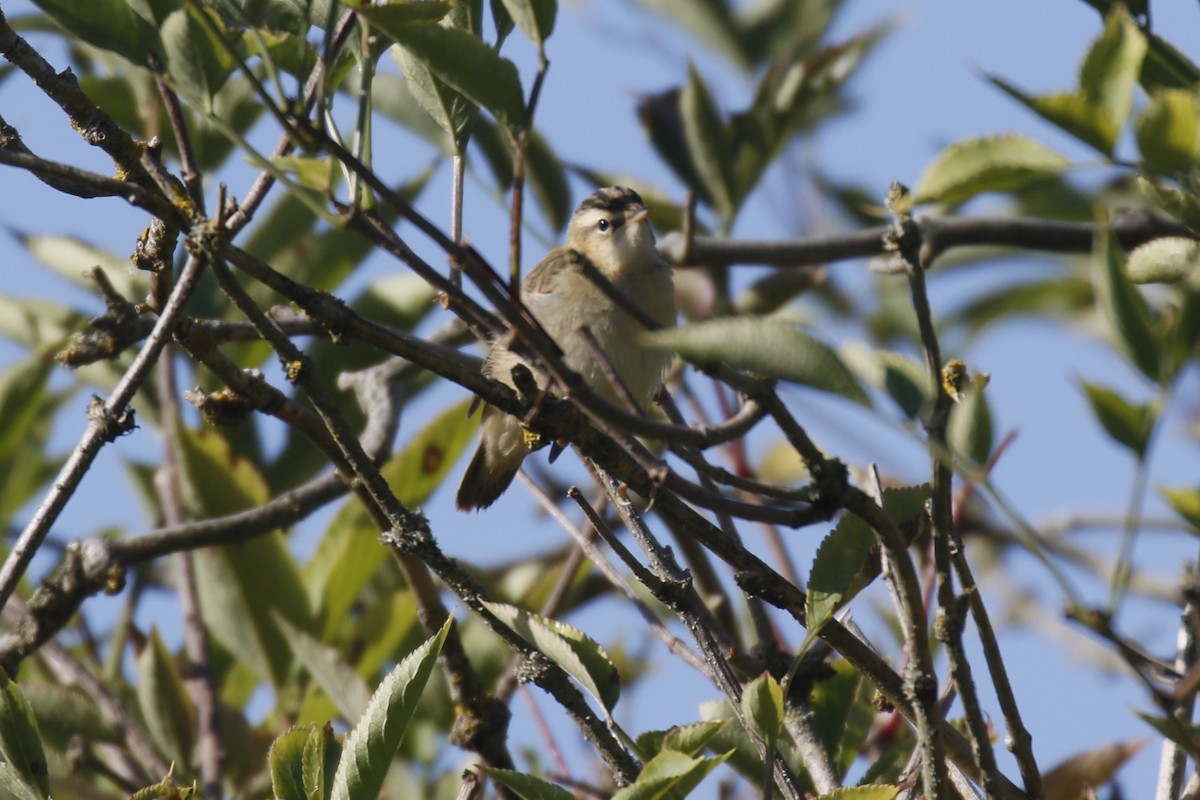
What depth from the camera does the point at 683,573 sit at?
215cm

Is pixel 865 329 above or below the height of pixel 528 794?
above

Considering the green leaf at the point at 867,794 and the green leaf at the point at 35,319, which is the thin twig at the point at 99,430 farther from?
the green leaf at the point at 35,319

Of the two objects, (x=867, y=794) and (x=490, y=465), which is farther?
(x=490, y=465)

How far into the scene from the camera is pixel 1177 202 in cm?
170

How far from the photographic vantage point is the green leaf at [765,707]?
5.42 ft

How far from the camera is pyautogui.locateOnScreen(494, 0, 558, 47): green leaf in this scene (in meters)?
1.57

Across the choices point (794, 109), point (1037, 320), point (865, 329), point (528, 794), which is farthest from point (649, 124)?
point (528, 794)

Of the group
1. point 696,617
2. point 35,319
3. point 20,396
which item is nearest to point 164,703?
point 20,396

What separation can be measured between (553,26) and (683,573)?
876 mm


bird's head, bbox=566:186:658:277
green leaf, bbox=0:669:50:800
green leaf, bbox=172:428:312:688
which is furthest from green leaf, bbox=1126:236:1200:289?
bird's head, bbox=566:186:658:277

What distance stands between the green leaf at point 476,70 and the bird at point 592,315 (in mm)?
2526

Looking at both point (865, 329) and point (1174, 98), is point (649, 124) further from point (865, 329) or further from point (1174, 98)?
point (1174, 98)

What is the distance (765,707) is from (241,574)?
1.98 meters

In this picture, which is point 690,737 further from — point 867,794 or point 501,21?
point 501,21
